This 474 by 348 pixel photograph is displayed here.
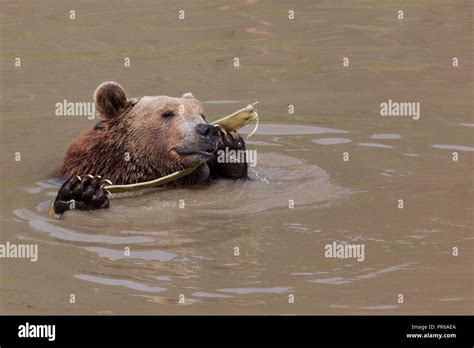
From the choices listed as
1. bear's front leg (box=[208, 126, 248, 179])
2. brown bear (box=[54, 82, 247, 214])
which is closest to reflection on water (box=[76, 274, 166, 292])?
brown bear (box=[54, 82, 247, 214])

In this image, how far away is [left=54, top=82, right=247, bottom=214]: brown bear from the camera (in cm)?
1109

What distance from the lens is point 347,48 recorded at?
17141mm

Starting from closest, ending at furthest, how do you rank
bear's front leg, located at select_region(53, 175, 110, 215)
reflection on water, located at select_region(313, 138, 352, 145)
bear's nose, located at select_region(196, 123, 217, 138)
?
bear's front leg, located at select_region(53, 175, 110, 215)
bear's nose, located at select_region(196, 123, 217, 138)
reflection on water, located at select_region(313, 138, 352, 145)

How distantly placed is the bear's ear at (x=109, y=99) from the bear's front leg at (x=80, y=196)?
1020 millimetres

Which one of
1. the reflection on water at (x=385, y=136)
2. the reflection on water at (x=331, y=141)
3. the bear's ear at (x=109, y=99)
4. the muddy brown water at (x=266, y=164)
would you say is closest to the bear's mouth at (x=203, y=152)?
the muddy brown water at (x=266, y=164)

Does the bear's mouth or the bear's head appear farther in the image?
the bear's head

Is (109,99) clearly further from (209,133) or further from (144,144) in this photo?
(209,133)

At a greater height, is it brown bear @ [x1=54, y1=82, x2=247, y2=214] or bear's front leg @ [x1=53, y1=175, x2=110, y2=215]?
brown bear @ [x1=54, y1=82, x2=247, y2=214]

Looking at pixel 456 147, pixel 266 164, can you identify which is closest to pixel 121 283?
pixel 266 164

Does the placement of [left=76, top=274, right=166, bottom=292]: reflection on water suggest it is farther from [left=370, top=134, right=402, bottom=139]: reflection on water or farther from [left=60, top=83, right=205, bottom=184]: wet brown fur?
[left=370, top=134, right=402, bottom=139]: reflection on water

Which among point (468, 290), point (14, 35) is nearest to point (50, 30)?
point (14, 35)

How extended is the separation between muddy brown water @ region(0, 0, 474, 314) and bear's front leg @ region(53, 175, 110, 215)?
11 cm

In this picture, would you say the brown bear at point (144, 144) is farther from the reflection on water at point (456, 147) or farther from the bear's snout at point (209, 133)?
the reflection on water at point (456, 147)

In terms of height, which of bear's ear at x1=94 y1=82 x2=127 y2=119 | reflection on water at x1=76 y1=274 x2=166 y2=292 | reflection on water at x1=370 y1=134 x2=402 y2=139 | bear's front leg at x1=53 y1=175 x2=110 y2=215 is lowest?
reflection on water at x1=76 y1=274 x2=166 y2=292
